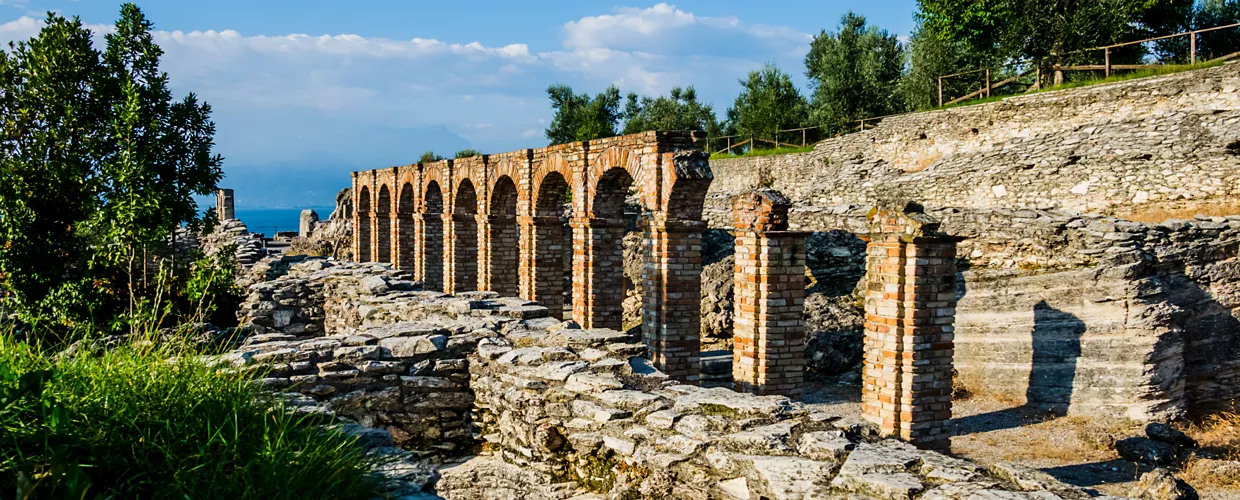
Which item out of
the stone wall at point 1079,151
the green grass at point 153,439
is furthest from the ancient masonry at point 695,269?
the stone wall at point 1079,151

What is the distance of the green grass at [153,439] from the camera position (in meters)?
3.53

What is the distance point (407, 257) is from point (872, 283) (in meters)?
16.8

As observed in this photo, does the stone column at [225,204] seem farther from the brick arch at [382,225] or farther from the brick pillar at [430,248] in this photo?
the brick pillar at [430,248]

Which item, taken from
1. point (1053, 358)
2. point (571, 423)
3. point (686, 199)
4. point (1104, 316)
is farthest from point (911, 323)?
point (1104, 316)

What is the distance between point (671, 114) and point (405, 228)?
102 feet

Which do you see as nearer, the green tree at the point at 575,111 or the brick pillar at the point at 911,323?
the brick pillar at the point at 911,323

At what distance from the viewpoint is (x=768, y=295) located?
9.69 metres

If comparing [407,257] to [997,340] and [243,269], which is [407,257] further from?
[997,340]

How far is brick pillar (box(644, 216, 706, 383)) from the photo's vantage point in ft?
35.1

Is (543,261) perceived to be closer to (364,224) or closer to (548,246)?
(548,246)

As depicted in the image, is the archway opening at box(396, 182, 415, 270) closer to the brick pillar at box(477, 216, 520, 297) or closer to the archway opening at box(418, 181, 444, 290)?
the archway opening at box(418, 181, 444, 290)

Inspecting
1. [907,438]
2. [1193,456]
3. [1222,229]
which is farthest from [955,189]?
[907,438]

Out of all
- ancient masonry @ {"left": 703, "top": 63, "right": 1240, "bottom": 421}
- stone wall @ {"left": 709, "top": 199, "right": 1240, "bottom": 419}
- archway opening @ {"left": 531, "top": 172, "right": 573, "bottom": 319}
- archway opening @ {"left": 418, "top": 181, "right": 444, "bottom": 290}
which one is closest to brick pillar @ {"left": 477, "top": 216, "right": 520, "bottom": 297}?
archway opening @ {"left": 531, "top": 172, "right": 573, "bottom": 319}

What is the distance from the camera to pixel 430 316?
11.0 metres
